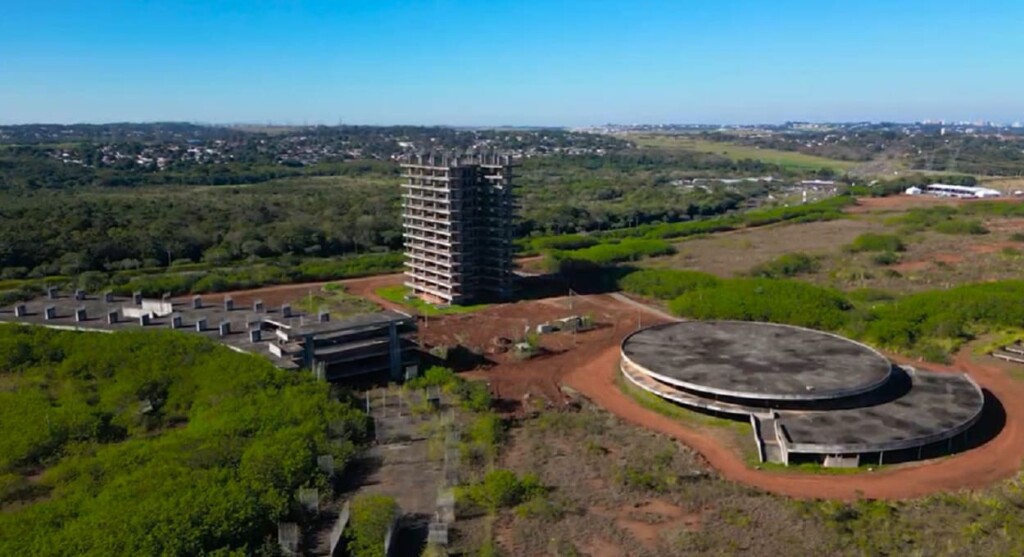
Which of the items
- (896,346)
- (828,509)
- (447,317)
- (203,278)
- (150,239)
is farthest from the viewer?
(150,239)

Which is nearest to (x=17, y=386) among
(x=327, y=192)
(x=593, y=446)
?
(x=593, y=446)

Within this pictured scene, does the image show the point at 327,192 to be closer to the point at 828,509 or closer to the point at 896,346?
the point at 896,346

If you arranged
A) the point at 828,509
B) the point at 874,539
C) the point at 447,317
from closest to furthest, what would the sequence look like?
the point at 874,539 < the point at 828,509 < the point at 447,317

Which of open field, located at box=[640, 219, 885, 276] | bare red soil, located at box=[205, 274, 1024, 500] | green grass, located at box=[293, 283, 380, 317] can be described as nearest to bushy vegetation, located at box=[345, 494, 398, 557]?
bare red soil, located at box=[205, 274, 1024, 500]

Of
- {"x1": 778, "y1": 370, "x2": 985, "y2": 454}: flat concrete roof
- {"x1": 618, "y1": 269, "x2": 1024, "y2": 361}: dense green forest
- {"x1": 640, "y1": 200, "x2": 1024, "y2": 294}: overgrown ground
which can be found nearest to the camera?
{"x1": 778, "y1": 370, "x2": 985, "y2": 454}: flat concrete roof

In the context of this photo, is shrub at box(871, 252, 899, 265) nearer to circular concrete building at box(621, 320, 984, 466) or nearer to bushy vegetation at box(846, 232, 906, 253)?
bushy vegetation at box(846, 232, 906, 253)

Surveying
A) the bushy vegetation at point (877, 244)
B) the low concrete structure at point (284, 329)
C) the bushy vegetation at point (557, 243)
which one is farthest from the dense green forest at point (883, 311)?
the bushy vegetation at point (557, 243)
